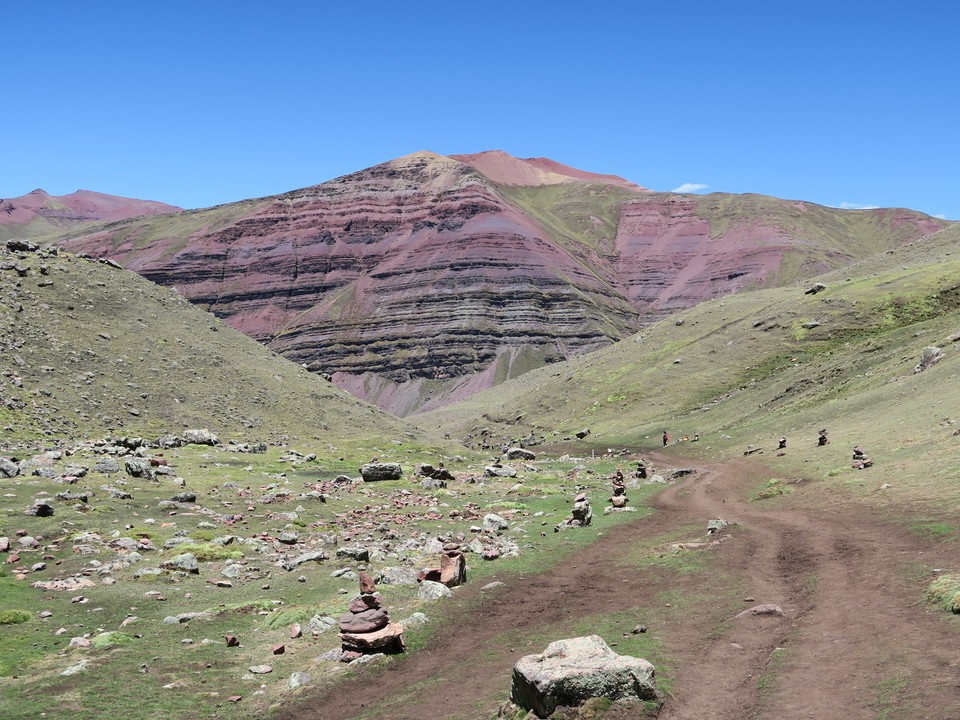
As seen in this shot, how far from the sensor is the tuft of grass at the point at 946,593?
15922 millimetres

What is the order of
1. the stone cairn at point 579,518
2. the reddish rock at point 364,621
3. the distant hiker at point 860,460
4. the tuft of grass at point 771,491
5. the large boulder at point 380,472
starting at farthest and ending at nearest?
the large boulder at point 380,472 → the distant hiker at point 860,460 → the tuft of grass at point 771,491 → the stone cairn at point 579,518 → the reddish rock at point 364,621

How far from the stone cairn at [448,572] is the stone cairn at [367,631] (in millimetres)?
4653

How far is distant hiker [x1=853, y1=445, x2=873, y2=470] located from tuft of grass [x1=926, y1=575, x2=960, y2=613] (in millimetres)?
23260

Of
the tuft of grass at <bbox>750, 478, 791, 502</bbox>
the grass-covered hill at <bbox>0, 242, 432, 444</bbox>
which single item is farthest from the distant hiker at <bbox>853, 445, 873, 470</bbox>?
the grass-covered hill at <bbox>0, 242, 432, 444</bbox>

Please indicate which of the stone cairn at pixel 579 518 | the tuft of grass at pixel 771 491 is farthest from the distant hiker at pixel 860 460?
the stone cairn at pixel 579 518

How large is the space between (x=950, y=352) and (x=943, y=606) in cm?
5692

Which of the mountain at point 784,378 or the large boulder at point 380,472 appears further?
the mountain at point 784,378

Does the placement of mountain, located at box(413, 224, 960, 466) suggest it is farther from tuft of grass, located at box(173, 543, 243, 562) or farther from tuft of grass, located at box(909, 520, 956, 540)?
tuft of grass, located at box(173, 543, 243, 562)

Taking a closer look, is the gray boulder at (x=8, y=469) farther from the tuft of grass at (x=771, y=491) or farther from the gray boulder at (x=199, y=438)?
the tuft of grass at (x=771, y=491)

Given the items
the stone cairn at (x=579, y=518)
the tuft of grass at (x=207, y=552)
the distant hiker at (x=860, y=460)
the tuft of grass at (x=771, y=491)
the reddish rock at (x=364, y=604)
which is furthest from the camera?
the distant hiker at (x=860, y=460)

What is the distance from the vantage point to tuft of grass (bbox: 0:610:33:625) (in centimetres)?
1903

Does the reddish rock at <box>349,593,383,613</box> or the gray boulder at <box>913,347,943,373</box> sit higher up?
the gray boulder at <box>913,347,943,373</box>

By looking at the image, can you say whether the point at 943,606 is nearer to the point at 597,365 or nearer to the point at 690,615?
the point at 690,615

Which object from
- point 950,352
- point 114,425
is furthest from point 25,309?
point 950,352
